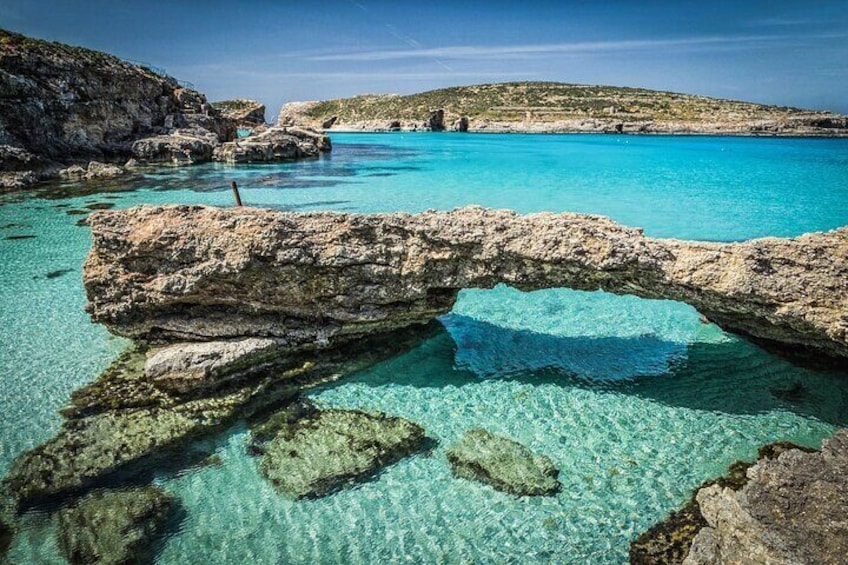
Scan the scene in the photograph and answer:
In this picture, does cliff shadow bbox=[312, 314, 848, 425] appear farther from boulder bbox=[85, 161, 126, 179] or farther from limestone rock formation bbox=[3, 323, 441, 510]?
boulder bbox=[85, 161, 126, 179]

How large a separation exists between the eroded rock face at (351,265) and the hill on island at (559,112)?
113m

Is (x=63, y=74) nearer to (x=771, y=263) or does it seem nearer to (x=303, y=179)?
(x=303, y=179)

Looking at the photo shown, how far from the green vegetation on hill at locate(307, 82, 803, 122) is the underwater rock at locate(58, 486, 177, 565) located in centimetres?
12344

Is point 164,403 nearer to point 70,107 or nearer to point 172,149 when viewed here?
point 70,107

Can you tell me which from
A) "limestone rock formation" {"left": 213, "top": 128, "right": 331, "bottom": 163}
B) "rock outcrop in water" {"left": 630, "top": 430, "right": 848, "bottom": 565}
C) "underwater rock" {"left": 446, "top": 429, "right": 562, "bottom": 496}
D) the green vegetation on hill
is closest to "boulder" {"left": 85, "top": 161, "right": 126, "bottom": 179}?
"limestone rock formation" {"left": 213, "top": 128, "right": 331, "bottom": 163}

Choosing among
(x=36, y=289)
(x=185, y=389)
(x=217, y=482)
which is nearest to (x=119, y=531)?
(x=217, y=482)

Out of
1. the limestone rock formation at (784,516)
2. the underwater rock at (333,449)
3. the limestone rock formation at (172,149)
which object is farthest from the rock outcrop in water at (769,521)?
the limestone rock formation at (172,149)

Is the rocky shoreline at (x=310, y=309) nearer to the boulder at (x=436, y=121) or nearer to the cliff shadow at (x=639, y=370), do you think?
the cliff shadow at (x=639, y=370)

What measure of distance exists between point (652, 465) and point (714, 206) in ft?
86.5

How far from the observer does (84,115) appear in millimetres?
40594

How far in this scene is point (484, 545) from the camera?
570 centimetres

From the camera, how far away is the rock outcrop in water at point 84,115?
→ 33.7 metres

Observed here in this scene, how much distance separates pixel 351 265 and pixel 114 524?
495cm

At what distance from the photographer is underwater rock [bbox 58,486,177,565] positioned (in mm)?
5484
